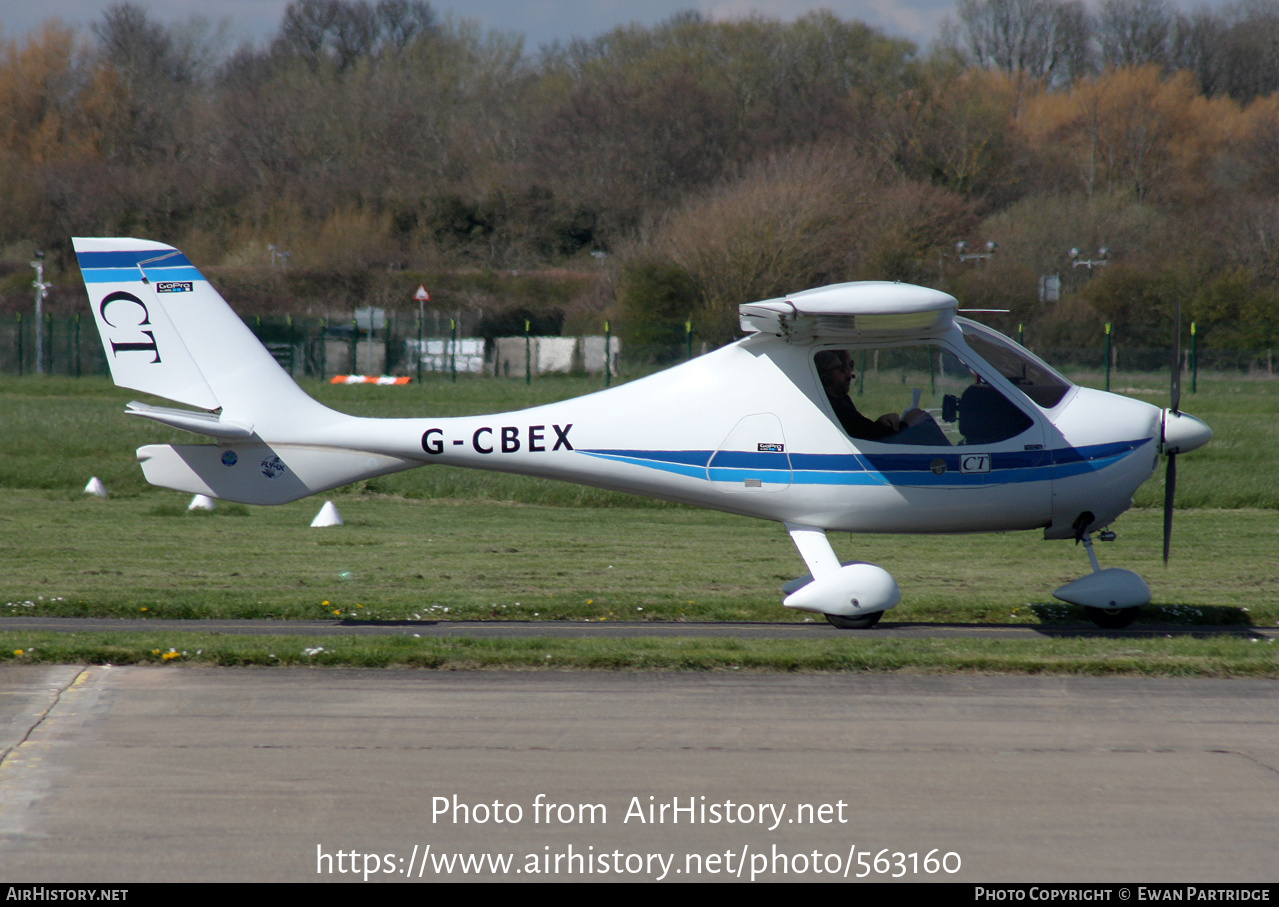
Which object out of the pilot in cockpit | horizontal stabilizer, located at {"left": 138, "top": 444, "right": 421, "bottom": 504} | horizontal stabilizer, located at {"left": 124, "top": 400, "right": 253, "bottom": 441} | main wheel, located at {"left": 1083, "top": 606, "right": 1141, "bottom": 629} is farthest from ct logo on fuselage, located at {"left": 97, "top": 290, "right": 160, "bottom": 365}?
main wheel, located at {"left": 1083, "top": 606, "right": 1141, "bottom": 629}

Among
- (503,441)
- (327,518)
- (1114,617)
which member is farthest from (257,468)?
(1114,617)

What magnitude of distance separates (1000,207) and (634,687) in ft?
206

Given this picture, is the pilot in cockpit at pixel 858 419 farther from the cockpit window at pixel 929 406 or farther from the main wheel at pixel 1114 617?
the main wheel at pixel 1114 617

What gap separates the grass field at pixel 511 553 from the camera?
10.2 meters

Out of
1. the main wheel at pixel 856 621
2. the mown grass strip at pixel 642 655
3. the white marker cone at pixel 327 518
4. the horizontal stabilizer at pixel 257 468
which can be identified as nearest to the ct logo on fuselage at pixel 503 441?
the horizontal stabilizer at pixel 257 468

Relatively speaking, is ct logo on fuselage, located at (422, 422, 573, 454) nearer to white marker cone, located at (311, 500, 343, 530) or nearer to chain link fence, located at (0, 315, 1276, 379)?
white marker cone, located at (311, 500, 343, 530)

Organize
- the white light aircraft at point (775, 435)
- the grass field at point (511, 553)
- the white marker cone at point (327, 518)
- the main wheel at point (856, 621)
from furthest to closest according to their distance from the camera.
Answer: the white marker cone at point (327, 518) < the grass field at point (511, 553) < the main wheel at point (856, 621) < the white light aircraft at point (775, 435)

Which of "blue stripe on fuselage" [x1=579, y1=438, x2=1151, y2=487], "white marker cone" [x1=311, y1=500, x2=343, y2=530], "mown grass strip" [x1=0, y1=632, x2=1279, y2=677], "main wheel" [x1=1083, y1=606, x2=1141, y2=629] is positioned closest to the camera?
"mown grass strip" [x1=0, y1=632, x2=1279, y2=677]

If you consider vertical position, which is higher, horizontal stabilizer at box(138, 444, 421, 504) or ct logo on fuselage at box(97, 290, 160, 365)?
→ ct logo on fuselage at box(97, 290, 160, 365)

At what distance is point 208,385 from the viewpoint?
9219mm

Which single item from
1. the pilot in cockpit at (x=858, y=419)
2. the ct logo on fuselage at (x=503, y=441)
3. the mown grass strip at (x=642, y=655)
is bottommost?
the mown grass strip at (x=642, y=655)

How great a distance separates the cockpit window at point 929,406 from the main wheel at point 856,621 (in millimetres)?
1321

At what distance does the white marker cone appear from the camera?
50.9 ft

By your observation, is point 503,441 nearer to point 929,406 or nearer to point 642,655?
point 642,655
